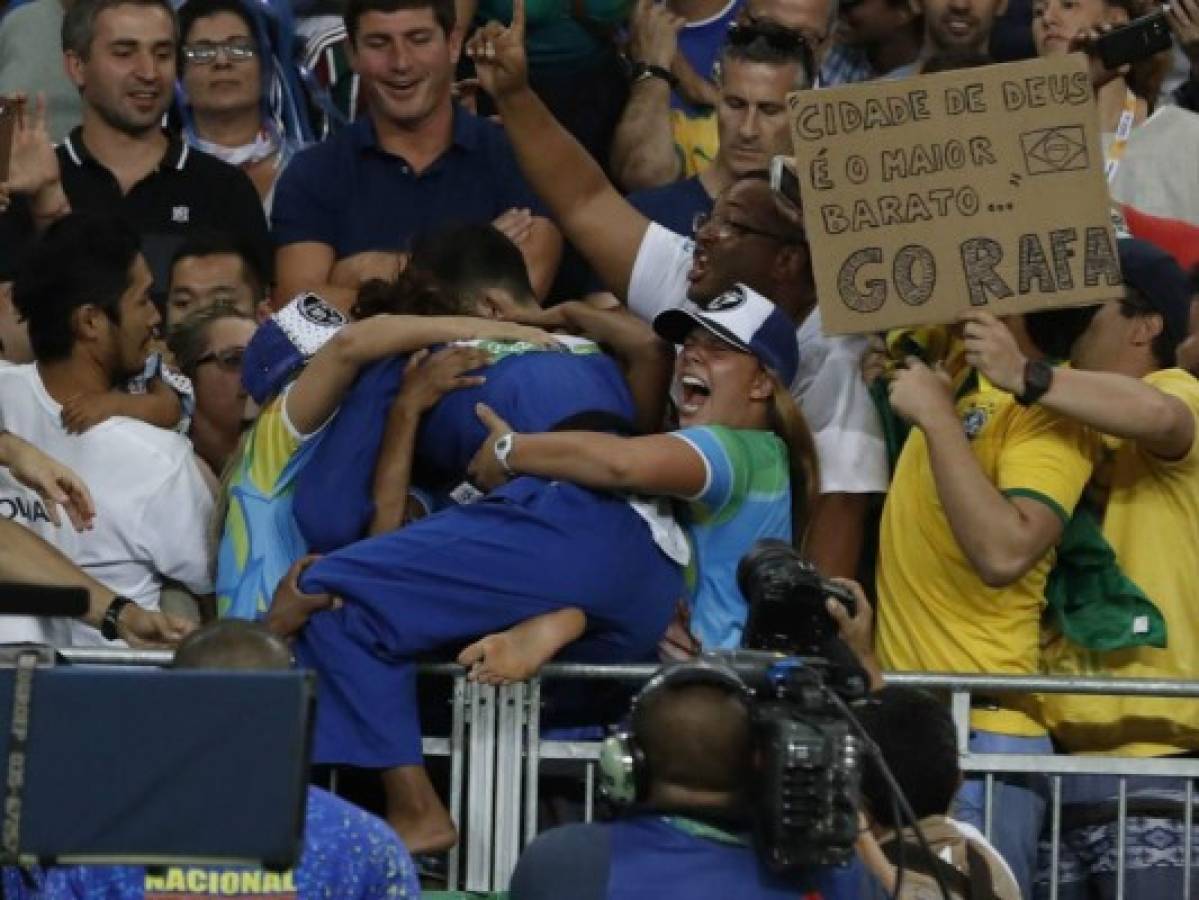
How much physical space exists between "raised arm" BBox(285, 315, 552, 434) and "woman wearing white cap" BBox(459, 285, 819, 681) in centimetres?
24

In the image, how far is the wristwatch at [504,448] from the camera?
296 inches

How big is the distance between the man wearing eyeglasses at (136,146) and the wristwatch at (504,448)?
255 cm

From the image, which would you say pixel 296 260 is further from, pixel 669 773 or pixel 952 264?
pixel 669 773

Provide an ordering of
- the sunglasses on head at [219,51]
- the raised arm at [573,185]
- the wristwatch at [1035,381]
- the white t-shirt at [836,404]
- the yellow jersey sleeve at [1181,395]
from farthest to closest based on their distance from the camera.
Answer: the sunglasses on head at [219,51]
the raised arm at [573,185]
the white t-shirt at [836,404]
the yellow jersey sleeve at [1181,395]
the wristwatch at [1035,381]

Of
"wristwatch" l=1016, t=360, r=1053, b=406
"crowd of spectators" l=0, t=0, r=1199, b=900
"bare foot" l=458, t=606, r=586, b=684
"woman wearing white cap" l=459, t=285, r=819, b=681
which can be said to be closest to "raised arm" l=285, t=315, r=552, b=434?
"crowd of spectators" l=0, t=0, r=1199, b=900

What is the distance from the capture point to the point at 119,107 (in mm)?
10055

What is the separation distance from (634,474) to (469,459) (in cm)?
57

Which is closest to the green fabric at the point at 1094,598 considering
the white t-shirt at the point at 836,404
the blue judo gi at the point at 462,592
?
the white t-shirt at the point at 836,404

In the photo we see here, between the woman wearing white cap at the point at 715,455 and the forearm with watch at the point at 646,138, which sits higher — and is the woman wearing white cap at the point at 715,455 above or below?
below

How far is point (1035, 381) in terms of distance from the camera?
24.9ft

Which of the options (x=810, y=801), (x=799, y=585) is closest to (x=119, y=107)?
(x=799, y=585)

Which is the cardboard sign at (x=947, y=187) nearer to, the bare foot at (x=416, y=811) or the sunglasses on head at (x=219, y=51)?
Result: the bare foot at (x=416, y=811)

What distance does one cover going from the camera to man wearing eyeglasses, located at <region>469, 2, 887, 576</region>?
8297 millimetres

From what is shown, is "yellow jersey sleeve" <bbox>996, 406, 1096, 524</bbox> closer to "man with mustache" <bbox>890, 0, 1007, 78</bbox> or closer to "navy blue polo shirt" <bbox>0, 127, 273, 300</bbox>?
"man with mustache" <bbox>890, 0, 1007, 78</bbox>
